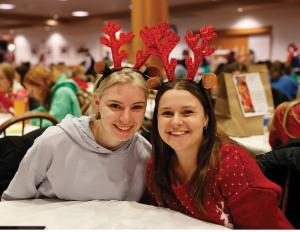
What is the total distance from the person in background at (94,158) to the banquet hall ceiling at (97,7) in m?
9.28

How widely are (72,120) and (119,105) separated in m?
0.26

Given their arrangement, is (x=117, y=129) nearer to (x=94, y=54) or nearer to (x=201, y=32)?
(x=201, y=32)

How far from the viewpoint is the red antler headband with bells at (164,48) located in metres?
1.46

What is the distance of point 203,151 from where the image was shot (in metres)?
1.46

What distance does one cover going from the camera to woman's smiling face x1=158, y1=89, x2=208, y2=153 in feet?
4.60

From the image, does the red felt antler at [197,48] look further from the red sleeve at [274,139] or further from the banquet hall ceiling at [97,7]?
the banquet hall ceiling at [97,7]

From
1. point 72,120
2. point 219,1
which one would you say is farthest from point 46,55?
point 72,120

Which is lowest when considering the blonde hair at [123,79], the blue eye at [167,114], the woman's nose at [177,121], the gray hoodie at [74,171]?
the gray hoodie at [74,171]

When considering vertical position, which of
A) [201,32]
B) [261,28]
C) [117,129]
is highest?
[261,28]

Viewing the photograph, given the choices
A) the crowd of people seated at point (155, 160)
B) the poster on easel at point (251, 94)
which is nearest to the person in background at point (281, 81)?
the poster on easel at point (251, 94)

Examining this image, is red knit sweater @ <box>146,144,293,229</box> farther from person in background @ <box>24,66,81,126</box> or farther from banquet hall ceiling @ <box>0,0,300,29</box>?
banquet hall ceiling @ <box>0,0,300,29</box>

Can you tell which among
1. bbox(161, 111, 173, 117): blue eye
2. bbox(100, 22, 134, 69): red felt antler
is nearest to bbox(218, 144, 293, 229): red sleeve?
bbox(161, 111, 173, 117): blue eye

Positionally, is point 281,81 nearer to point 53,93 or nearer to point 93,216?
point 53,93

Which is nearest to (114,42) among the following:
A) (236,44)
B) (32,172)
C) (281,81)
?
(32,172)
